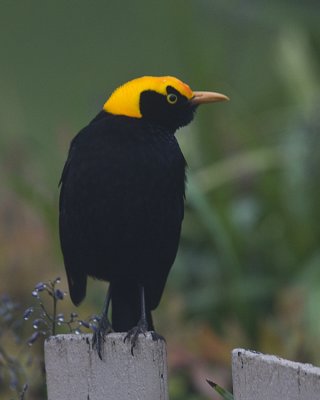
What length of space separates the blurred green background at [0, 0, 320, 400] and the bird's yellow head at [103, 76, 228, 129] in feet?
2.82

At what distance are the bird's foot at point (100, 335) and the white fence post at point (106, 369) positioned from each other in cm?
1

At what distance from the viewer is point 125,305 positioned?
10.7 feet

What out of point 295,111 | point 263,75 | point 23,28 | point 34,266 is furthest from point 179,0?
point 23,28

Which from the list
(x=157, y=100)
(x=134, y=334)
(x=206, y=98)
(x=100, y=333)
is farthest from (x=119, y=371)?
(x=206, y=98)

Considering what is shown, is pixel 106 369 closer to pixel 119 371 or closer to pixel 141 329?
pixel 119 371

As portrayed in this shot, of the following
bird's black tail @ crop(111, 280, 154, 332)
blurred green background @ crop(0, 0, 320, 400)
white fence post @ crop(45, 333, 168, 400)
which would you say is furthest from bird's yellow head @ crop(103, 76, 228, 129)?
white fence post @ crop(45, 333, 168, 400)

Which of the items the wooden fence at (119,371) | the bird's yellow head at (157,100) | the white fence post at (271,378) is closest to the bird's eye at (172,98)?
the bird's yellow head at (157,100)

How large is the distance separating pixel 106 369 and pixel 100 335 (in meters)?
0.21

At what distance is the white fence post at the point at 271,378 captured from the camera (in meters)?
1.96

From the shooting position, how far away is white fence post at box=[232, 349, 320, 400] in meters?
1.96

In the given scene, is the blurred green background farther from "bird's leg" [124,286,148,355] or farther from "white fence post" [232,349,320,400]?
"white fence post" [232,349,320,400]

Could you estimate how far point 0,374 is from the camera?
3.10 meters

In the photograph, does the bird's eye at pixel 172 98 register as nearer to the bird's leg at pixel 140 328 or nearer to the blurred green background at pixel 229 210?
the bird's leg at pixel 140 328

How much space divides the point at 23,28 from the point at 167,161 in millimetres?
7685
